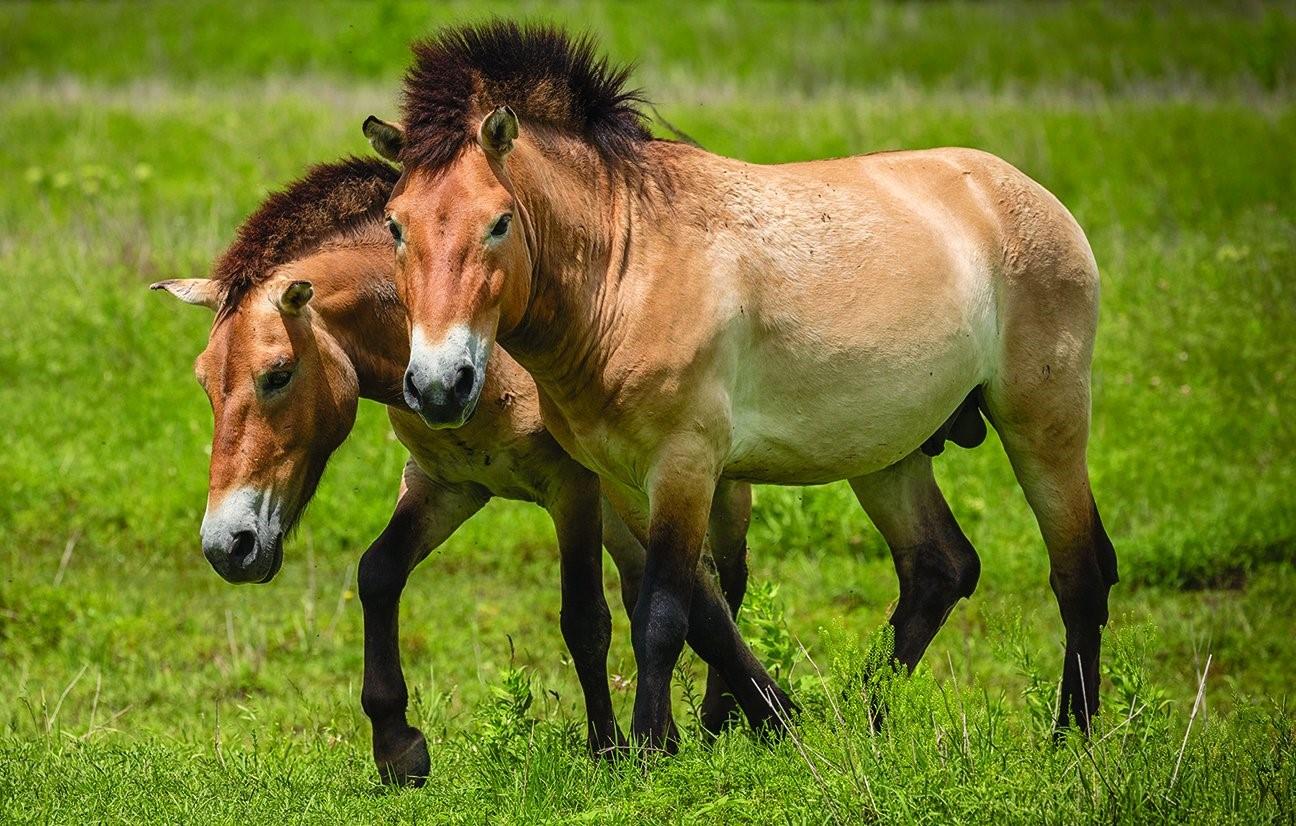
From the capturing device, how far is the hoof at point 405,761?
625 cm

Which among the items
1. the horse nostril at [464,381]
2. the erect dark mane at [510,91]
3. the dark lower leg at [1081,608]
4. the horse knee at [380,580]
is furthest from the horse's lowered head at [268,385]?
the dark lower leg at [1081,608]

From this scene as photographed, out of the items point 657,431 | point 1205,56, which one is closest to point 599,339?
point 657,431

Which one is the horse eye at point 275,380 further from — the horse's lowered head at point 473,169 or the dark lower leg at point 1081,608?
the dark lower leg at point 1081,608

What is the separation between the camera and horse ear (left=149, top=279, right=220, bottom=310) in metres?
6.09

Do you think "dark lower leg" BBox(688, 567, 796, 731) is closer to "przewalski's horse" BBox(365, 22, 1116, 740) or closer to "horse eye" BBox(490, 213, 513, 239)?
"przewalski's horse" BBox(365, 22, 1116, 740)

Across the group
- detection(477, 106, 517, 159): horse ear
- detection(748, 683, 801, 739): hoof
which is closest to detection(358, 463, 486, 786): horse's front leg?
detection(748, 683, 801, 739): hoof

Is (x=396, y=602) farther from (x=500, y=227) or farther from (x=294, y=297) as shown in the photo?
(x=500, y=227)

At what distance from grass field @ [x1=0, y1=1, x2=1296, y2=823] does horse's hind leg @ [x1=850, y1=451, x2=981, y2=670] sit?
12.7 inches

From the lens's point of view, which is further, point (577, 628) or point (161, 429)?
point (161, 429)

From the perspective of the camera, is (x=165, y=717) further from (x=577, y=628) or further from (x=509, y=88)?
(x=509, y=88)

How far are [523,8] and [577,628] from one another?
20243mm

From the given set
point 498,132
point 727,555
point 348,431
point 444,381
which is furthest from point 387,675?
point 498,132

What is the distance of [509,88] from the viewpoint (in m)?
5.68

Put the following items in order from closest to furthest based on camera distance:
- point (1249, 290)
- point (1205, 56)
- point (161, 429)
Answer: point (161, 429) < point (1249, 290) < point (1205, 56)
